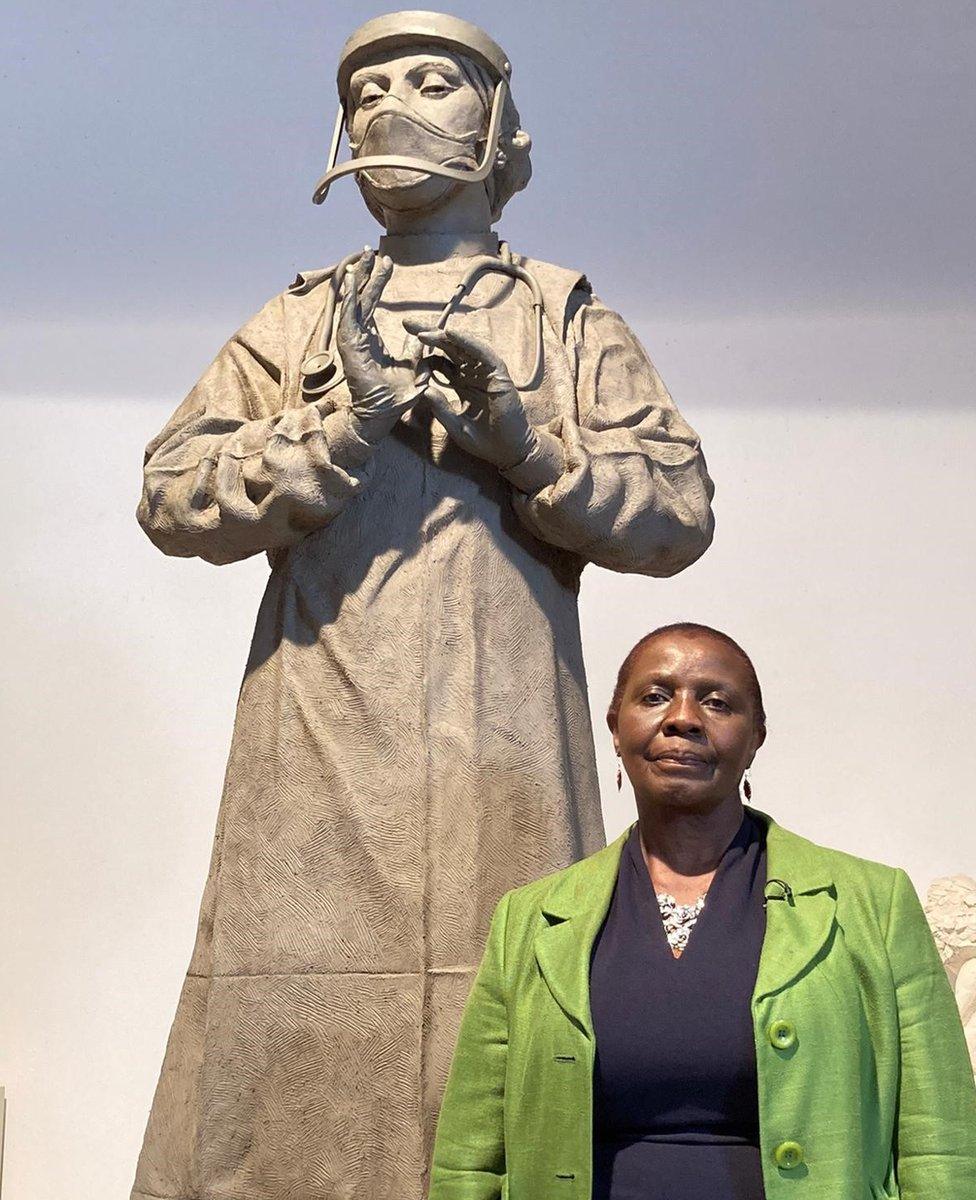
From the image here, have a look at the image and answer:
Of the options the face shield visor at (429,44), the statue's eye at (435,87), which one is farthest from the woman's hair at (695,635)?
the statue's eye at (435,87)

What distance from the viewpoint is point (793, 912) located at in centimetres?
251

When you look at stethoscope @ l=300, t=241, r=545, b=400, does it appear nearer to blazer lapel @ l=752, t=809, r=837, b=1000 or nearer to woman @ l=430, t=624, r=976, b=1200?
woman @ l=430, t=624, r=976, b=1200

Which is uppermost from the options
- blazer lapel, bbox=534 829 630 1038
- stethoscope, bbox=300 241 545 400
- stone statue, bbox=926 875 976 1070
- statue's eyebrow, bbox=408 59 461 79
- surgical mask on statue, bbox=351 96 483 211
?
statue's eyebrow, bbox=408 59 461 79

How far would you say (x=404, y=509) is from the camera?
3367 mm

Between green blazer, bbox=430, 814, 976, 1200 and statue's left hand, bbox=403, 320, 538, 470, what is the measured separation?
834 mm

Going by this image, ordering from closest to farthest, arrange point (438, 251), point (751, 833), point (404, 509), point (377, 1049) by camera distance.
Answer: point (751, 833)
point (377, 1049)
point (404, 509)
point (438, 251)

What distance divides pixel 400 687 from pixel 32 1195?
2.60 metres

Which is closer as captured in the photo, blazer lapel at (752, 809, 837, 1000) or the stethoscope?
blazer lapel at (752, 809, 837, 1000)

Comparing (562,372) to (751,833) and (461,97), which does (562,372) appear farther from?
(751,833)

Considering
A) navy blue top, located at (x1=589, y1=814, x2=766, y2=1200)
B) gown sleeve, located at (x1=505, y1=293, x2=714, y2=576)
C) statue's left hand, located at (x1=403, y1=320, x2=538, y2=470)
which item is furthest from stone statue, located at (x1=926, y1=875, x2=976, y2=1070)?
navy blue top, located at (x1=589, y1=814, x2=766, y2=1200)

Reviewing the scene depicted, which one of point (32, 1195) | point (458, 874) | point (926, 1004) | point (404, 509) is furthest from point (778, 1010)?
point (32, 1195)

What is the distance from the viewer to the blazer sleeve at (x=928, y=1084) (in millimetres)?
2391

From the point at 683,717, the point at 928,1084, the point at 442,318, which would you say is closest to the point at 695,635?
the point at 683,717

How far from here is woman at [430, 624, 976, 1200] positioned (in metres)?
2.40
